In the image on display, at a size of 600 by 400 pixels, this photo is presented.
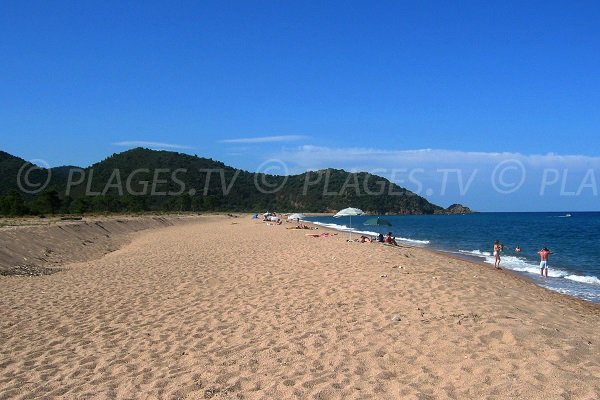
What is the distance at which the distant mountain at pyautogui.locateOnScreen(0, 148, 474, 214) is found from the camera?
7876 centimetres

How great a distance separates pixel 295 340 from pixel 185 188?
125 metres

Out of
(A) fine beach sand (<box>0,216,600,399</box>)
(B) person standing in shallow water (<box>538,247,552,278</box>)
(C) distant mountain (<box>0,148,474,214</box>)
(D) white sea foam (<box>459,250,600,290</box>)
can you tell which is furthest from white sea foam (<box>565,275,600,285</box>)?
(C) distant mountain (<box>0,148,474,214</box>)

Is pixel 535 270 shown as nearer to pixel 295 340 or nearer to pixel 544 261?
pixel 544 261

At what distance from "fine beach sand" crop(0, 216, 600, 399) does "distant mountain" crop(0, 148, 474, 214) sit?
4992 centimetres

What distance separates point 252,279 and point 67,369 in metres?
6.30

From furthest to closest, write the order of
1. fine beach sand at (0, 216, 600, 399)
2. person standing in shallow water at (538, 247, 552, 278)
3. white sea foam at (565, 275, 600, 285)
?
1. person standing in shallow water at (538, 247, 552, 278)
2. white sea foam at (565, 275, 600, 285)
3. fine beach sand at (0, 216, 600, 399)

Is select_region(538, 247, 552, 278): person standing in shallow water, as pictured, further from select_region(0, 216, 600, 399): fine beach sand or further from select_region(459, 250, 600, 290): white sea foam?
select_region(0, 216, 600, 399): fine beach sand

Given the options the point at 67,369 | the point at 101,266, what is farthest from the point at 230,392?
the point at 101,266

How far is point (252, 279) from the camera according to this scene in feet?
38.5

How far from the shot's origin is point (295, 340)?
6.52 m

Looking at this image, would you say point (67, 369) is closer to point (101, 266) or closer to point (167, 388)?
point (167, 388)
